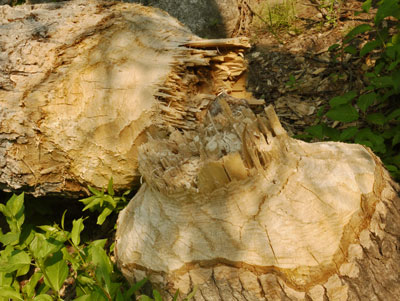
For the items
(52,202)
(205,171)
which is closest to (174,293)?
(205,171)

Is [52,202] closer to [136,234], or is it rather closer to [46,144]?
[46,144]

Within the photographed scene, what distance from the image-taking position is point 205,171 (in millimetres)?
1527

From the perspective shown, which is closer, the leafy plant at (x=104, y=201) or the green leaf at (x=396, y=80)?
the leafy plant at (x=104, y=201)

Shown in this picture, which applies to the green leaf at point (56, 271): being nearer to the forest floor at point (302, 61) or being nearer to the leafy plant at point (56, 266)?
the leafy plant at point (56, 266)

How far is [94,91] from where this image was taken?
2.32 m

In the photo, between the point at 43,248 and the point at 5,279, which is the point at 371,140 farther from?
the point at 5,279

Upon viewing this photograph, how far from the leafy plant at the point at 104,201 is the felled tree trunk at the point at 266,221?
74cm

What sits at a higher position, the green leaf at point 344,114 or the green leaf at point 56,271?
the green leaf at point 344,114

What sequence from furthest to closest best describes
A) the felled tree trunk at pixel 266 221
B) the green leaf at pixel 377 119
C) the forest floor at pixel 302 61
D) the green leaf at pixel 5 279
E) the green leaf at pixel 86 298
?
1. the forest floor at pixel 302 61
2. the green leaf at pixel 377 119
3. the green leaf at pixel 5 279
4. the green leaf at pixel 86 298
5. the felled tree trunk at pixel 266 221

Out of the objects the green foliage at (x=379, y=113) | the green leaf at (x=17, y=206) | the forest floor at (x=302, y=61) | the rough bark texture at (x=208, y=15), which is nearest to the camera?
the green leaf at (x=17, y=206)

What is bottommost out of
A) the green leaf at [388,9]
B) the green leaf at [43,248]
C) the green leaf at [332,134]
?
the green leaf at [43,248]

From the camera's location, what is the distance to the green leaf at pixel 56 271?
1807mm

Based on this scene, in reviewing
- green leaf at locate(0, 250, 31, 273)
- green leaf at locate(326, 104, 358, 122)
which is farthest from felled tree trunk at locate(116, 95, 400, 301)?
green leaf at locate(326, 104, 358, 122)

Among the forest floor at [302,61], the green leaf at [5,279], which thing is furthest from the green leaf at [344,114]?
the green leaf at [5,279]
